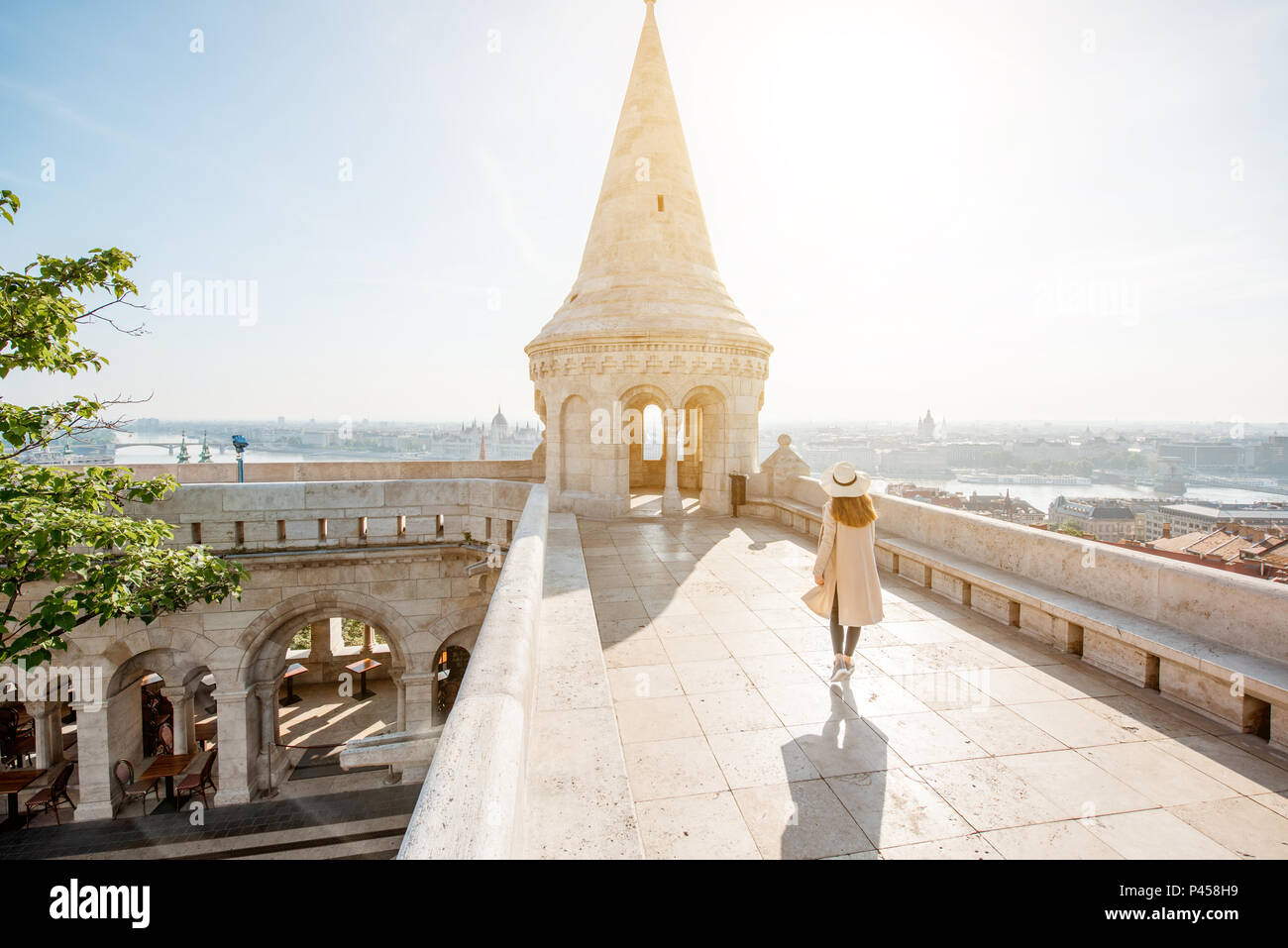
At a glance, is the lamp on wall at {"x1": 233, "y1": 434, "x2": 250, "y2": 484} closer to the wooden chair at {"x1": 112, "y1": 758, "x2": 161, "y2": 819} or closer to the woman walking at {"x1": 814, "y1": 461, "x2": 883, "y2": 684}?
the wooden chair at {"x1": 112, "y1": 758, "x2": 161, "y2": 819}

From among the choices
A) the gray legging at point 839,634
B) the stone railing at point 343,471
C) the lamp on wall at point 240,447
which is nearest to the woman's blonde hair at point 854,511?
the gray legging at point 839,634

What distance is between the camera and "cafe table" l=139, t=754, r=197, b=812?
9.05 m

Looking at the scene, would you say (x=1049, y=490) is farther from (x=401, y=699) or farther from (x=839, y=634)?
(x=839, y=634)

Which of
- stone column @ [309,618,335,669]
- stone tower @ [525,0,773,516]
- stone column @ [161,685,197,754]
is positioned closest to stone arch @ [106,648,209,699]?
stone column @ [161,685,197,754]

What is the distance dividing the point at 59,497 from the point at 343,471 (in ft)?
21.2

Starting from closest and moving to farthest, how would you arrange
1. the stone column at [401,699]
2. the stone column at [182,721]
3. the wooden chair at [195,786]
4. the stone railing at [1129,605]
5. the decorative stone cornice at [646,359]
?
the stone railing at [1129,605]
the wooden chair at [195,786]
the stone column at [182,721]
the stone column at [401,699]
the decorative stone cornice at [646,359]

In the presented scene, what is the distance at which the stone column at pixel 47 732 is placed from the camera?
9484 millimetres

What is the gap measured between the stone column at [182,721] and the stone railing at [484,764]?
9228 millimetres

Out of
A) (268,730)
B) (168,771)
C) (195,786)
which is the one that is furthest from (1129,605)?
(168,771)

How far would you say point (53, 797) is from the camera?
9000mm

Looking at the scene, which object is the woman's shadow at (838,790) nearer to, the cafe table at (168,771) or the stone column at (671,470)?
the stone column at (671,470)

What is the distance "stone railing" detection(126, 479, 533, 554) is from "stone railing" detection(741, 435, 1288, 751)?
6543 millimetres
